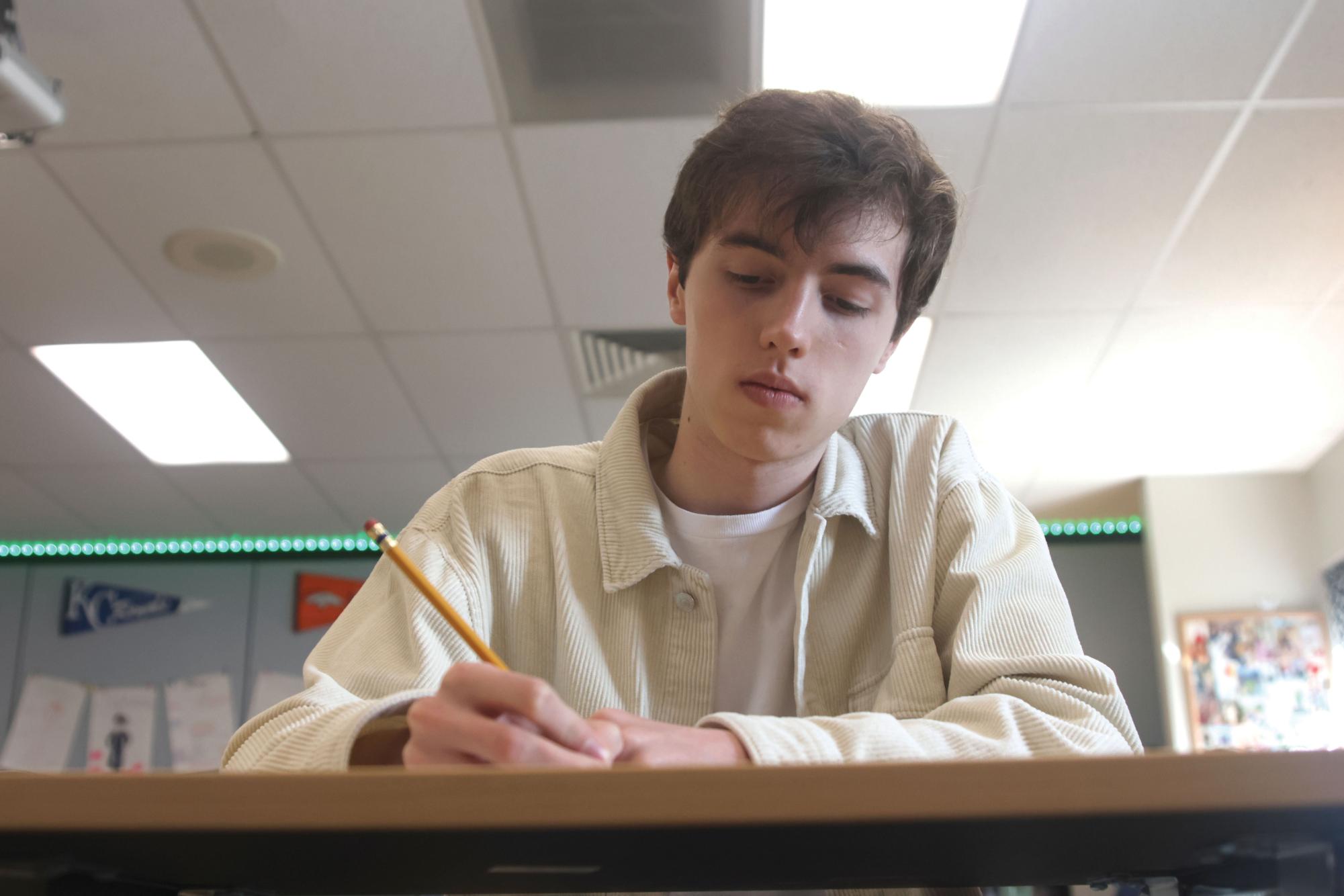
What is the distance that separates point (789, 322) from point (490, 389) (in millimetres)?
2847

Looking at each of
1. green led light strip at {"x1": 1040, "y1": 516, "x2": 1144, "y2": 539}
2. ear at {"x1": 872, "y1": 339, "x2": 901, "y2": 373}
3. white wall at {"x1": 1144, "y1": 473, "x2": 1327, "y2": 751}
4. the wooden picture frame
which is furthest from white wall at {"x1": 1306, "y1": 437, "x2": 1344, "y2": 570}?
ear at {"x1": 872, "y1": 339, "x2": 901, "y2": 373}

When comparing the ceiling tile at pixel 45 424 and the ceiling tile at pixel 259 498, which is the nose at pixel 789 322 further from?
the ceiling tile at pixel 259 498

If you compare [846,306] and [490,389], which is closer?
[846,306]

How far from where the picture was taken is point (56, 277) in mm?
3119

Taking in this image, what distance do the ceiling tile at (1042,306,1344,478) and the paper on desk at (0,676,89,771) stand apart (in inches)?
160

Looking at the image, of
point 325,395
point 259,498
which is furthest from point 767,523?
point 259,498

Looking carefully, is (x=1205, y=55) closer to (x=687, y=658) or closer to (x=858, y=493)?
(x=858, y=493)

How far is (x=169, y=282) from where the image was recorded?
125 inches

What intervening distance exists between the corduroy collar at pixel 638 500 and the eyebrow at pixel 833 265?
16 cm

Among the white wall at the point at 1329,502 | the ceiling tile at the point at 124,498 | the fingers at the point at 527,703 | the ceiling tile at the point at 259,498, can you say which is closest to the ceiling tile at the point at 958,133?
the fingers at the point at 527,703

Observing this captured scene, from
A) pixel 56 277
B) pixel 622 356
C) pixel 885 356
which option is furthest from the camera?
pixel 622 356

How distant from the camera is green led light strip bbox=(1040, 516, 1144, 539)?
496 cm

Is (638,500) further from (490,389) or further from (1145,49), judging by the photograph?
(490,389)

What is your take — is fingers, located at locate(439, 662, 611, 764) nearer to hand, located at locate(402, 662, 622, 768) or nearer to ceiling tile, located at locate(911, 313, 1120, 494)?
hand, located at locate(402, 662, 622, 768)
